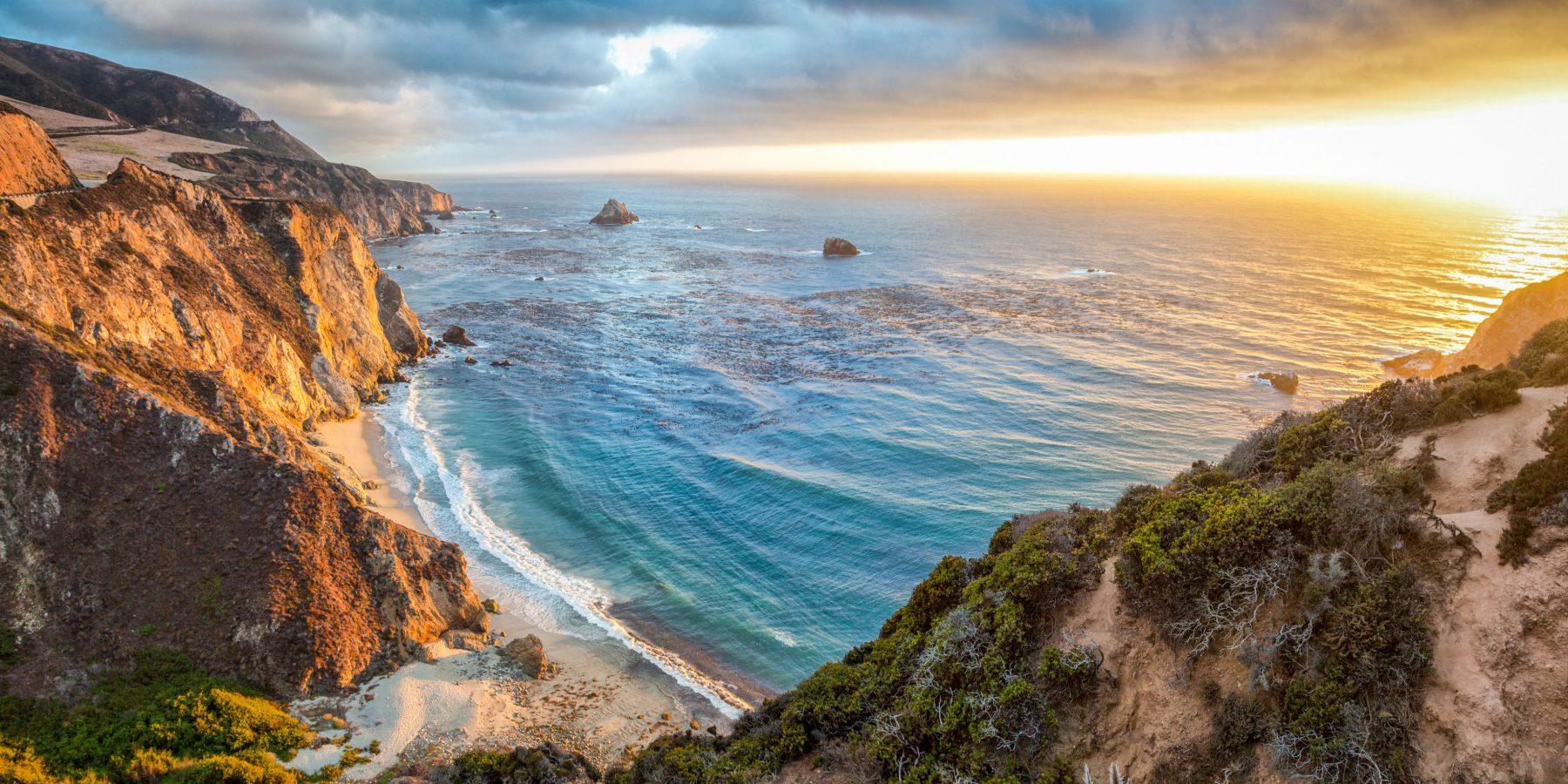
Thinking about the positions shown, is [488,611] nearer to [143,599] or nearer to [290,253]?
[143,599]

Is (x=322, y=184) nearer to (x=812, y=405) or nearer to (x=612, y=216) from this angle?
(x=612, y=216)

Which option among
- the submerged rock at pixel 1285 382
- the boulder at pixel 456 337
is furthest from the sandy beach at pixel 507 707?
the submerged rock at pixel 1285 382

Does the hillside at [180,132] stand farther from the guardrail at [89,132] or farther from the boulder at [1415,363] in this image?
the boulder at [1415,363]

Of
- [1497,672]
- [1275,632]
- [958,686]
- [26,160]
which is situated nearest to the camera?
[1497,672]

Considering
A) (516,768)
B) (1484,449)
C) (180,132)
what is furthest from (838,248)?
(180,132)

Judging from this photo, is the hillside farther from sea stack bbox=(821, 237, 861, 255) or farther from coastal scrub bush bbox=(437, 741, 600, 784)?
sea stack bbox=(821, 237, 861, 255)

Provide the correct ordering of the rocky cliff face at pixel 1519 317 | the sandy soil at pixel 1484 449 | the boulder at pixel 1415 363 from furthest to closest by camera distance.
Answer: the boulder at pixel 1415 363
the rocky cliff face at pixel 1519 317
the sandy soil at pixel 1484 449
